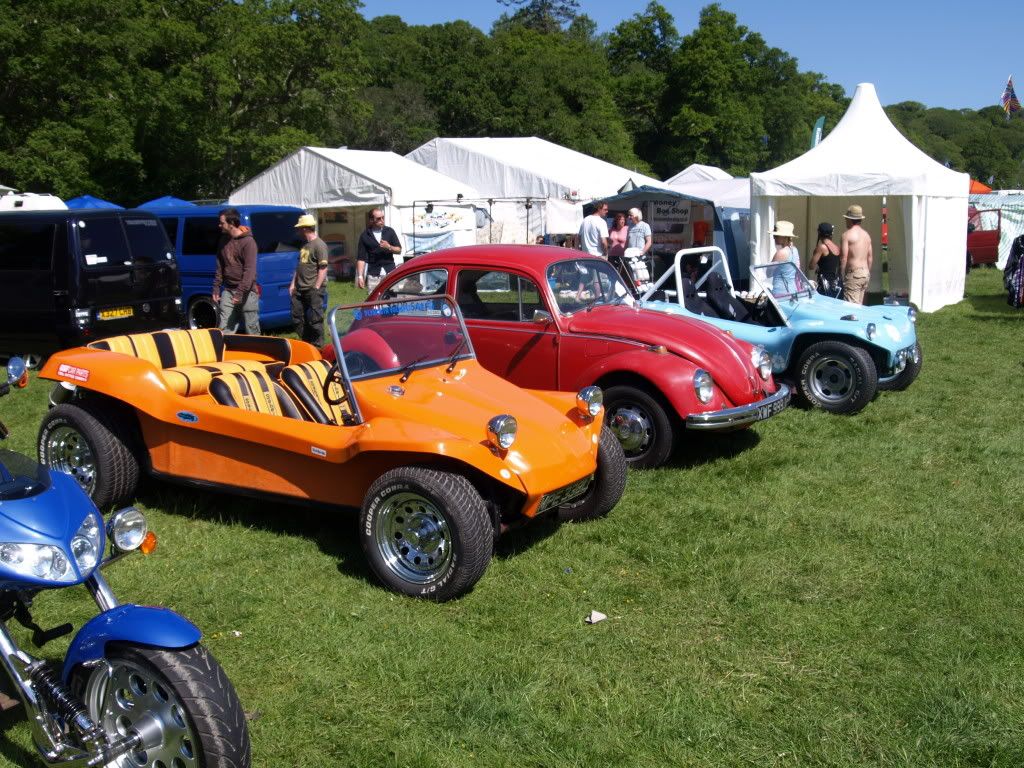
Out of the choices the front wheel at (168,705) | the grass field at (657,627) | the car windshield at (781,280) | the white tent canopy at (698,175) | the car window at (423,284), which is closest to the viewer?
the front wheel at (168,705)

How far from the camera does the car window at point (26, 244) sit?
10883 millimetres

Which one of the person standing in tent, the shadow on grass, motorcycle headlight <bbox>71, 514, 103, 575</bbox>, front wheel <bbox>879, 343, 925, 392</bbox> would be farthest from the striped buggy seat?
the person standing in tent

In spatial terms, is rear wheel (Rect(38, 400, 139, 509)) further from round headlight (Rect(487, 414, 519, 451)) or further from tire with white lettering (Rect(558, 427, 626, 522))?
tire with white lettering (Rect(558, 427, 626, 522))

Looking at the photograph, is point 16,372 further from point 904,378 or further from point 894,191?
point 894,191

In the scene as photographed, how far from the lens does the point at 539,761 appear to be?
11.7 feet

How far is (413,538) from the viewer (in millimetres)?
4973

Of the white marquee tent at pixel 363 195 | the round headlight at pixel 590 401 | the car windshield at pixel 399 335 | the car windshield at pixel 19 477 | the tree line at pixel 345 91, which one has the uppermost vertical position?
the tree line at pixel 345 91

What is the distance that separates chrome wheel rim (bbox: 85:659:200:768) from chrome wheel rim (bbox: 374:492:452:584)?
→ 6.30 feet

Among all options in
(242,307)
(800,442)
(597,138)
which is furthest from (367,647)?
(597,138)

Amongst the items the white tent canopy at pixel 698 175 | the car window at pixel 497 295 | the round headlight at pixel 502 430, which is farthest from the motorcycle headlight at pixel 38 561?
the white tent canopy at pixel 698 175

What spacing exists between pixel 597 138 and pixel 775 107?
20.4m

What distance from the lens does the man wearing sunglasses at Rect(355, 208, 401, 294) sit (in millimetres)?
11688

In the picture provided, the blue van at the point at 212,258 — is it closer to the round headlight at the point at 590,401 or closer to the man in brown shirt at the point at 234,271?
the man in brown shirt at the point at 234,271

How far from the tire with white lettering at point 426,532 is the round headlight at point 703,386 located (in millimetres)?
2464
